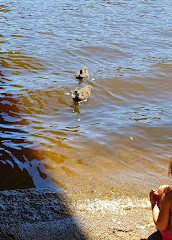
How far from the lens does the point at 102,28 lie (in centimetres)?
1106

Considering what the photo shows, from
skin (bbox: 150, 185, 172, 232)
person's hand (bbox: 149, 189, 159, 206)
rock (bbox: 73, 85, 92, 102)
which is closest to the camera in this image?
skin (bbox: 150, 185, 172, 232)

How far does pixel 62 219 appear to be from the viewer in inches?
131

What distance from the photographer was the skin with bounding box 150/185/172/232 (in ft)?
9.27

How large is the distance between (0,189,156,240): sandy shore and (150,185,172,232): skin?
289 mm

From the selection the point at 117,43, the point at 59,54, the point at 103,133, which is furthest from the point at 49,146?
the point at 117,43

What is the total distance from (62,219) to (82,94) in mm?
3478

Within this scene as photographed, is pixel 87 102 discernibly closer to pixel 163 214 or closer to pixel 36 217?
pixel 36 217

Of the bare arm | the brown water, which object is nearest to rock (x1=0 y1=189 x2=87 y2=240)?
the brown water

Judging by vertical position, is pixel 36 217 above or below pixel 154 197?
below

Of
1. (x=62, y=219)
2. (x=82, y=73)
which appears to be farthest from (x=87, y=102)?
(x=62, y=219)

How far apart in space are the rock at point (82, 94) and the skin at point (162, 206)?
3619 mm

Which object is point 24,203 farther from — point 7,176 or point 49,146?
point 49,146

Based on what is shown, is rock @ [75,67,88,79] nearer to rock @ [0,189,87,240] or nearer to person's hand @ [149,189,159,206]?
rock @ [0,189,87,240]

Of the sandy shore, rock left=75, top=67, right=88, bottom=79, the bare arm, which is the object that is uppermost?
rock left=75, top=67, right=88, bottom=79
